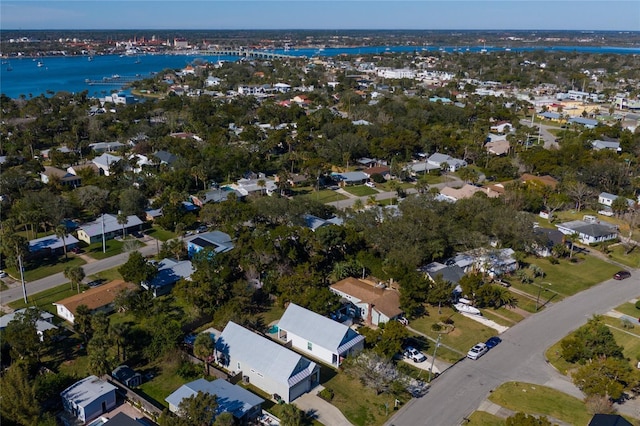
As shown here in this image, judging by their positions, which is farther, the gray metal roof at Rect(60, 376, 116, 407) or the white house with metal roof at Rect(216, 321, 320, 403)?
the white house with metal roof at Rect(216, 321, 320, 403)

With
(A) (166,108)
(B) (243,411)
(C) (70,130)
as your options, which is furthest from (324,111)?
(B) (243,411)

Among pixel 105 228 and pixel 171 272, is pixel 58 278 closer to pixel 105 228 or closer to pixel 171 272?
pixel 105 228

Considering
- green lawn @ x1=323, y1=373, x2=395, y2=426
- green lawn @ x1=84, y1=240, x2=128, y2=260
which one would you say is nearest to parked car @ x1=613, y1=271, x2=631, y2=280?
green lawn @ x1=323, y1=373, x2=395, y2=426

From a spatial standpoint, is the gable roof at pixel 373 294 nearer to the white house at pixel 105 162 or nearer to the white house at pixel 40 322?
the white house at pixel 40 322

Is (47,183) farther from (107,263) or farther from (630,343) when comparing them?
(630,343)

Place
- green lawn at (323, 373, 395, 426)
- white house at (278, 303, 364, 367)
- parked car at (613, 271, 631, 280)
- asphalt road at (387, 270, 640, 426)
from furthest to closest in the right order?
parked car at (613, 271, 631, 280)
white house at (278, 303, 364, 367)
asphalt road at (387, 270, 640, 426)
green lawn at (323, 373, 395, 426)

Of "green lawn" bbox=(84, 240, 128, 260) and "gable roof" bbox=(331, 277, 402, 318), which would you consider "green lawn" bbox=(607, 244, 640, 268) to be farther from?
"green lawn" bbox=(84, 240, 128, 260)
